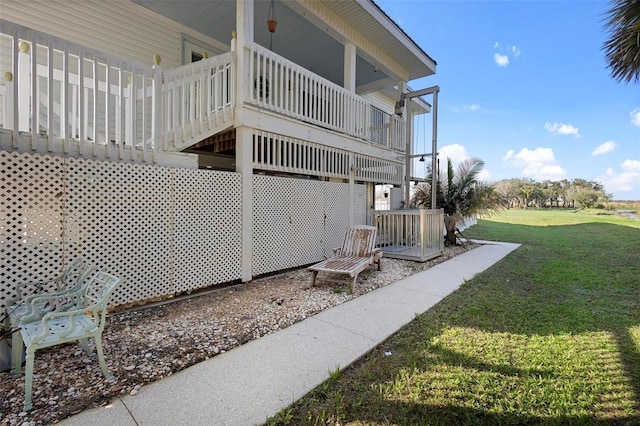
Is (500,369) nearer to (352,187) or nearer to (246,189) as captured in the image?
(246,189)

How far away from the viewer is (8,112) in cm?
460

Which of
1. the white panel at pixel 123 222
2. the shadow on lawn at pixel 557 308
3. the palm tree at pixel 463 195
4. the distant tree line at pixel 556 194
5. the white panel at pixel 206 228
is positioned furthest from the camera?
the distant tree line at pixel 556 194

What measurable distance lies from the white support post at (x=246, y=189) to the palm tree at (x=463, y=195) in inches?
326

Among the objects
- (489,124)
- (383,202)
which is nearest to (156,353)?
(383,202)

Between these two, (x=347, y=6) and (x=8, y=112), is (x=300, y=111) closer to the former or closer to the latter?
(x=347, y=6)

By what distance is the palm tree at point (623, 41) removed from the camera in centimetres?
566

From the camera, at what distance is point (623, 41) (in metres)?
6.03

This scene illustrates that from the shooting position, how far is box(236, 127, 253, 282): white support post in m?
5.79

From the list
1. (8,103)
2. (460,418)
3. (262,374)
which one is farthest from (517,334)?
(8,103)

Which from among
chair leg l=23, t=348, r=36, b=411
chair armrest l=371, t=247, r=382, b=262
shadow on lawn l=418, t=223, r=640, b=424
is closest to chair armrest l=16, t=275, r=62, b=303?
chair leg l=23, t=348, r=36, b=411

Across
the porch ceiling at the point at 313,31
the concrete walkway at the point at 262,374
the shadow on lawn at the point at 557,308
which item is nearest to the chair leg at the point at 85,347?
the concrete walkway at the point at 262,374

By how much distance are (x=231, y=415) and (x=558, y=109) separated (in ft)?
164

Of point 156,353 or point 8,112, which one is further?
point 8,112

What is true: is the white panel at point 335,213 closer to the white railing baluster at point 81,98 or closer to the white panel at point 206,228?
the white panel at point 206,228
